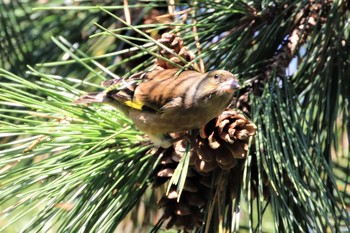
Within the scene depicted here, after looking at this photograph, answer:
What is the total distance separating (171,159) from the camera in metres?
1.47

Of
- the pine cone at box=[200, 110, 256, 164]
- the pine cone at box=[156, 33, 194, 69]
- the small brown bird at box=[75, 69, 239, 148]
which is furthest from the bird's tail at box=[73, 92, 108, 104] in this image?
the pine cone at box=[200, 110, 256, 164]

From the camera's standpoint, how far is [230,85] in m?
1.41

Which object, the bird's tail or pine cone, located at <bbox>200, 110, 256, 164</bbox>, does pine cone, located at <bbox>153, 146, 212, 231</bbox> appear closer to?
pine cone, located at <bbox>200, 110, 256, 164</bbox>

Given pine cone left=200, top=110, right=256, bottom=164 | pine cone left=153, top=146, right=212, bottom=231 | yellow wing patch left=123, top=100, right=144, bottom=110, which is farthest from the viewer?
yellow wing patch left=123, top=100, right=144, bottom=110

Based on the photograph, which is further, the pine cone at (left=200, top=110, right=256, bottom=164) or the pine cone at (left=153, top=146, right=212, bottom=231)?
the pine cone at (left=153, top=146, right=212, bottom=231)

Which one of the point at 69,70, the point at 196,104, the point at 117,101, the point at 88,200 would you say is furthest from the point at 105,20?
the point at 88,200

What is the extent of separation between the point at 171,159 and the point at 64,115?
261 millimetres

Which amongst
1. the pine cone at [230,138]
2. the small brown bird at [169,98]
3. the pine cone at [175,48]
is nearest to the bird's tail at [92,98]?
the small brown bird at [169,98]

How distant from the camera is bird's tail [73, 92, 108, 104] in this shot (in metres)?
1.48

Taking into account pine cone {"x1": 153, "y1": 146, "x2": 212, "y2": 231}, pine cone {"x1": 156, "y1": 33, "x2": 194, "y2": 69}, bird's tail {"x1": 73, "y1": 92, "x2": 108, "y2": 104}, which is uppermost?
pine cone {"x1": 156, "y1": 33, "x2": 194, "y2": 69}

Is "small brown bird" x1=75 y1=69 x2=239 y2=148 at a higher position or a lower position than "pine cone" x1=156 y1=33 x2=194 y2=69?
lower

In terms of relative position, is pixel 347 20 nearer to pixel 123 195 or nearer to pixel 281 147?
pixel 281 147

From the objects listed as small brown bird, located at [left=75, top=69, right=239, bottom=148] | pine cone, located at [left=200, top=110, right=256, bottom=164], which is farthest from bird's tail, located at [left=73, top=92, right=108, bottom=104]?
pine cone, located at [left=200, top=110, right=256, bottom=164]

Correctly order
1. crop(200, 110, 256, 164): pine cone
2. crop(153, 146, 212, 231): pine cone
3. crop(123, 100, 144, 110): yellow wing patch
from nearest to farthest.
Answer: crop(200, 110, 256, 164): pine cone < crop(153, 146, 212, 231): pine cone < crop(123, 100, 144, 110): yellow wing patch
